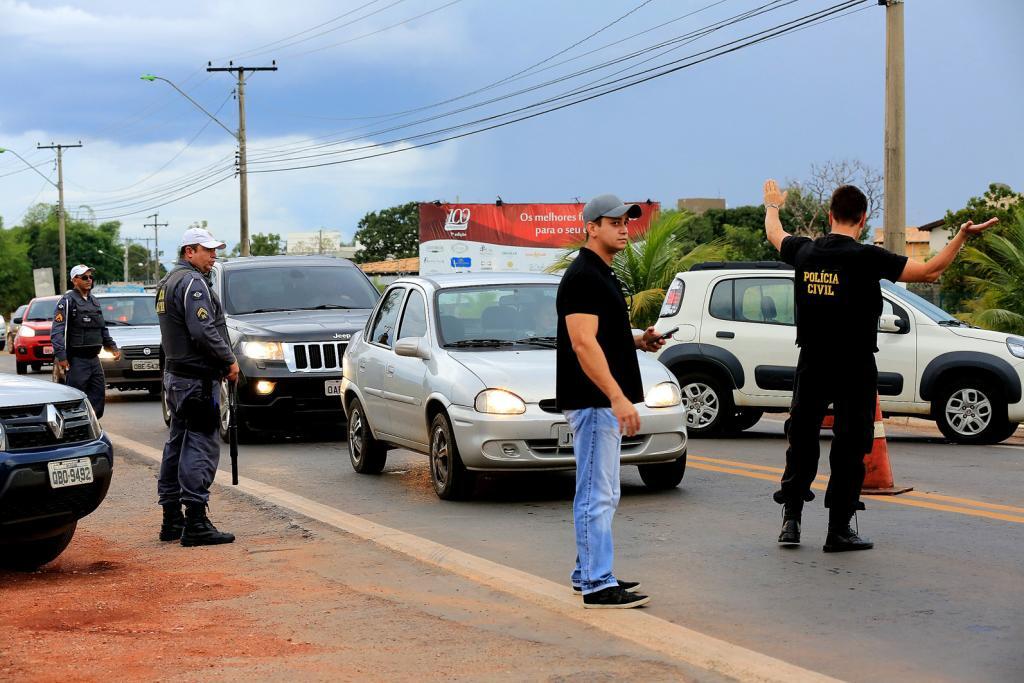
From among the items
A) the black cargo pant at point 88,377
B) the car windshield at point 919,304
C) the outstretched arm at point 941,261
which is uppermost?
the outstretched arm at point 941,261

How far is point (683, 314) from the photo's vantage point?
1466 cm

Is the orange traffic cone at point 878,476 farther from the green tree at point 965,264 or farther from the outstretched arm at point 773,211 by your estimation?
the green tree at point 965,264

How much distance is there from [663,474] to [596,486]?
4.06 meters

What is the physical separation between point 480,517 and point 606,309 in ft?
10.9

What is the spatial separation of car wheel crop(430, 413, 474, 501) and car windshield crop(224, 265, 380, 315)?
5.89 meters

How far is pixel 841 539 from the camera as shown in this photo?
762 cm

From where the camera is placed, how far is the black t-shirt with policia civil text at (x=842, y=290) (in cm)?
745

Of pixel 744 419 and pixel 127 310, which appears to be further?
pixel 127 310

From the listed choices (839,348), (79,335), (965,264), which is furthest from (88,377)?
(965,264)

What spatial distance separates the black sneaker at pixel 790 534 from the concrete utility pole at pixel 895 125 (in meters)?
12.4

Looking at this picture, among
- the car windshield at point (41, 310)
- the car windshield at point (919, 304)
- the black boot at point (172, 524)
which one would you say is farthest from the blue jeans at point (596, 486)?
the car windshield at point (41, 310)

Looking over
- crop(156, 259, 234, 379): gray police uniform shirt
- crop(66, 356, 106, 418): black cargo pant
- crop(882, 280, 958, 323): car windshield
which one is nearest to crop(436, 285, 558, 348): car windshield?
crop(156, 259, 234, 379): gray police uniform shirt

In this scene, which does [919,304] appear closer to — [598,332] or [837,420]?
[837,420]

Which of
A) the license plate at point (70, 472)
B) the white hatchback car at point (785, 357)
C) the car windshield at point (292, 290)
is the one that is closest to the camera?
the license plate at point (70, 472)
